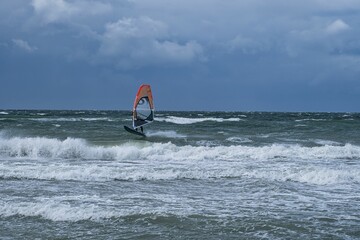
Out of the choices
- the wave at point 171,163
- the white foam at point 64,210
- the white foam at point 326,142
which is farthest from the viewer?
the white foam at point 326,142

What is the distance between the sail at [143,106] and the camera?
87.1ft

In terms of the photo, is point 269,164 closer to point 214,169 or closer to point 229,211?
point 214,169

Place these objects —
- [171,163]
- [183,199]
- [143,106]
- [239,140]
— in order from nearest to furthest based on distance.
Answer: [183,199] → [171,163] → [143,106] → [239,140]

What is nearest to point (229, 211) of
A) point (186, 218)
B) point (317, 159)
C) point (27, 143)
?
point (186, 218)

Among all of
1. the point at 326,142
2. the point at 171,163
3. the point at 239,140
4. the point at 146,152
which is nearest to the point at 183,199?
the point at 171,163

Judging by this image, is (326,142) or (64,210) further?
(326,142)

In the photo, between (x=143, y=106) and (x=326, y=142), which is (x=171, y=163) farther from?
(x=326, y=142)

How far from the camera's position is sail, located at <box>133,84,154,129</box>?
1046 inches

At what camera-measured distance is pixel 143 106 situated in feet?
89.6

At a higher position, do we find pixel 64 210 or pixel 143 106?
pixel 143 106

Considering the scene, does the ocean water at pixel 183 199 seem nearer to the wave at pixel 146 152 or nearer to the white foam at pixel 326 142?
the wave at pixel 146 152

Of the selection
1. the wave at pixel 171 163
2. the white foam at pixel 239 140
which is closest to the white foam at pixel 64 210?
the wave at pixel 171 163

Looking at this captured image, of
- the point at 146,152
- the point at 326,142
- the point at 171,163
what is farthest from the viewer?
the point at 326,142

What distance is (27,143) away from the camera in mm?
20297
